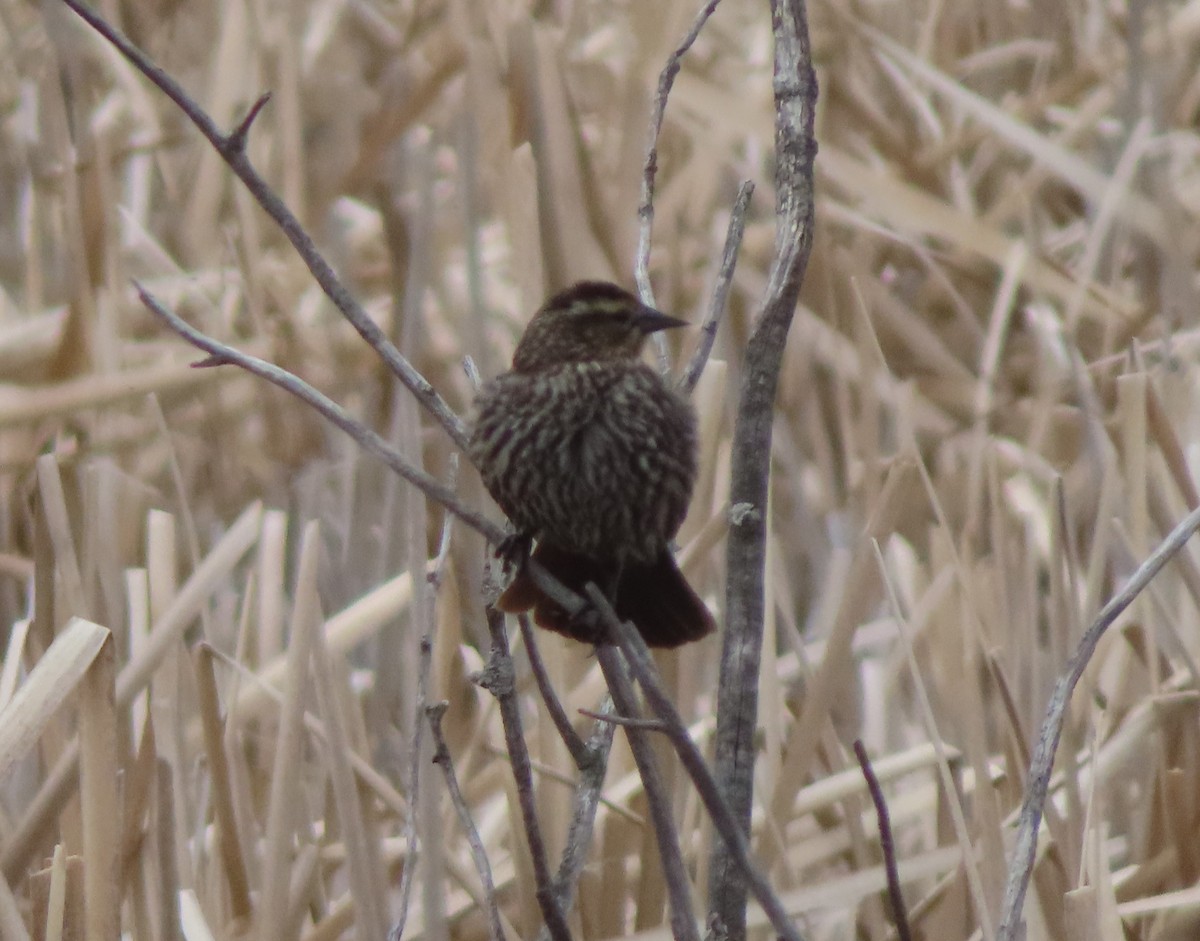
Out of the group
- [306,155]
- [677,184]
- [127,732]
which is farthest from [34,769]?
[306,155]

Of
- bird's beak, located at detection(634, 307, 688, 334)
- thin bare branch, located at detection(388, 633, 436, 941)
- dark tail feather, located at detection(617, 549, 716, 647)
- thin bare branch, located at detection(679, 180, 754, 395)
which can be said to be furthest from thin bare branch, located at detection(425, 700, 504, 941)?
bird's beak, located at detection(634, 307, 688, 334)

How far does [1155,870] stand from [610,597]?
765 millimetres

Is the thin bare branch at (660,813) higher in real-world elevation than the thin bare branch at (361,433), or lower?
lower

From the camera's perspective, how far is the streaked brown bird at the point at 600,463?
81.3 inches

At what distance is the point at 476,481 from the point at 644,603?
2.77 ft

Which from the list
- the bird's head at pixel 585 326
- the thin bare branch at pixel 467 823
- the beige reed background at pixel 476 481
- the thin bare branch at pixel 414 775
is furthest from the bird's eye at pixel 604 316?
the thin bare branch at pixel 467 823

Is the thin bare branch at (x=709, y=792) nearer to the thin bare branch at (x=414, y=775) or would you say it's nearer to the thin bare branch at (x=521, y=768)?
the thin bare branch at (x=521, y=768)

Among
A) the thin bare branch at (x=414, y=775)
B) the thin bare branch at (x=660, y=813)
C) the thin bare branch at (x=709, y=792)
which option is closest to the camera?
the thin bare branch at (x=709, y=792)

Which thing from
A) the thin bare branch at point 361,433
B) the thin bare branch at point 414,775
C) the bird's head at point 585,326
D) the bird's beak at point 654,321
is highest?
the bird's head at point 585,326

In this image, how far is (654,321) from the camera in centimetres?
207

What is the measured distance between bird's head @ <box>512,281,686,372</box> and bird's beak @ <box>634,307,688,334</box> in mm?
58

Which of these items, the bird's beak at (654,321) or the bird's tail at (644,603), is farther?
the bird's beak at (654,321)

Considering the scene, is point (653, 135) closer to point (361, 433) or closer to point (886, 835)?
point (361, 433)

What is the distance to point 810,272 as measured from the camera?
383 centimetres
